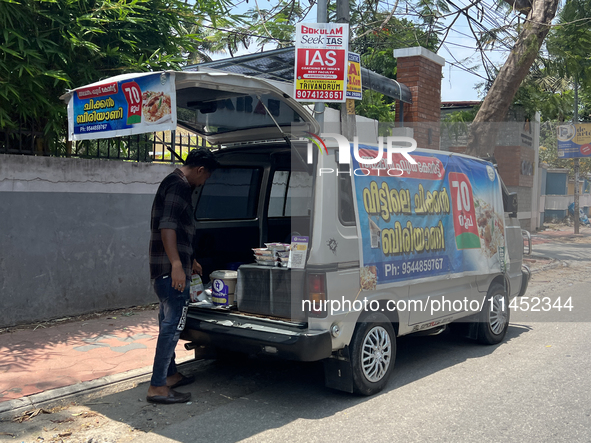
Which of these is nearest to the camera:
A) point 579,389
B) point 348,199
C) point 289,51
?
point 348,199

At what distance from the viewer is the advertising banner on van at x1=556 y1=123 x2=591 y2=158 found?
78.4ft

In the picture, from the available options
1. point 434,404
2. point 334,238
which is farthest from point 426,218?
point 434,404

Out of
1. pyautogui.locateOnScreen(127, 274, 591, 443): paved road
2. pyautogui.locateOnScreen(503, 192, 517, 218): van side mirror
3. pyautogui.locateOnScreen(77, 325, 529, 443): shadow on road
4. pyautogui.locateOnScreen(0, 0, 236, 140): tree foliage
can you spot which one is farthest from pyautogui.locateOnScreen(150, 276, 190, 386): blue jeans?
pyautogui.locateOnScreen(503, 192, 517, 218): van side mirror

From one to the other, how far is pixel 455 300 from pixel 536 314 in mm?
3200

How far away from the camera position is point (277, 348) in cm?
451

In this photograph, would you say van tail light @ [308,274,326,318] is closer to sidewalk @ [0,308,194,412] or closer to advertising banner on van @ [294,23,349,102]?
sidewalk @ [0,308,194,412]

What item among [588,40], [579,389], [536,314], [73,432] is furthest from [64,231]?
[588,40]

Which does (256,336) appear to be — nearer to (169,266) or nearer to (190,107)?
(169,266)

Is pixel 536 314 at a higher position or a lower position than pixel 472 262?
lower

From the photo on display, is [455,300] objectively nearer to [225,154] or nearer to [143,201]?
[225,154]

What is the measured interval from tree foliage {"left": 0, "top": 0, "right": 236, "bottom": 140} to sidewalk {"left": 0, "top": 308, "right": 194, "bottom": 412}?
2.40 m

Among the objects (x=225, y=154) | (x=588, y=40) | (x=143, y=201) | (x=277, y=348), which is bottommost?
(x=277, y=348)

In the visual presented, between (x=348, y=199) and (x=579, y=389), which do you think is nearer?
Answer: (x=348, y=199)

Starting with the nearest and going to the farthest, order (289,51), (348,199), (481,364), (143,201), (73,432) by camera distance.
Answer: (73,432) → (348,199) → (481,364) → (143,201) → (289,51)
